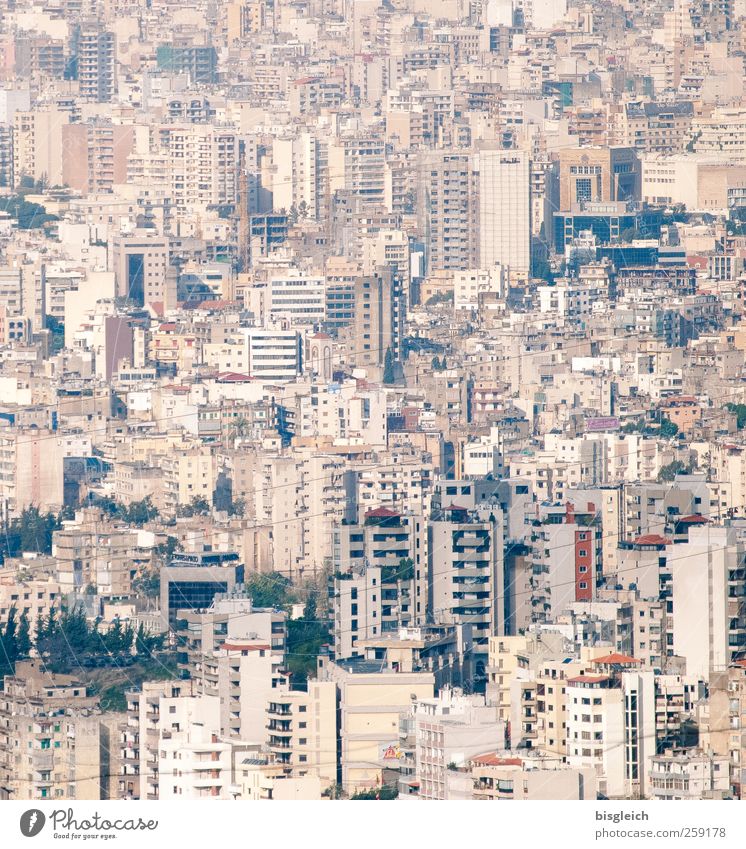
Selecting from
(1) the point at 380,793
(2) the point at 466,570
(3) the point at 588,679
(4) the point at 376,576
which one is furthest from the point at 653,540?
(1) the point at 380,793

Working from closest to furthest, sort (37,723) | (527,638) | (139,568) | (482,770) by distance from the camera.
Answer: (482,770)
(37,723)
(527,638)
(139,568)

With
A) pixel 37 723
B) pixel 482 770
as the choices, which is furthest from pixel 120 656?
pixel 482 770

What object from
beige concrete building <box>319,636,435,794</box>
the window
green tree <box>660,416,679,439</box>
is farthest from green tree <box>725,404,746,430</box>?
beige concrete building <box>319,636,435,794</box>

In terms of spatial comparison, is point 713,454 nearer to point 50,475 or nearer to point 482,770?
point 50,475

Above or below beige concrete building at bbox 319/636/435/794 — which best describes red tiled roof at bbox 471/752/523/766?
above

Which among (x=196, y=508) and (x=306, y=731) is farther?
(x=196, y=508)

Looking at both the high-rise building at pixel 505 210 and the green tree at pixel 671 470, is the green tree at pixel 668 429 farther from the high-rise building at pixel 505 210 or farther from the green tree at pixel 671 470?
the high-rise building at pixel 505 210

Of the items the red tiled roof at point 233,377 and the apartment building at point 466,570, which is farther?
the red tiled roof at point 233,377

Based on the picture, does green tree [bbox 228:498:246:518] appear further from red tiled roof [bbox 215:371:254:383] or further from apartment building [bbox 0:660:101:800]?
apartment building [bbox 0:660:101:800]

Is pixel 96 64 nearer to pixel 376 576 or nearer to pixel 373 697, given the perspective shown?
pixel 376 576

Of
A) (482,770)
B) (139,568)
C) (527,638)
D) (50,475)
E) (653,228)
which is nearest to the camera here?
(482,770)

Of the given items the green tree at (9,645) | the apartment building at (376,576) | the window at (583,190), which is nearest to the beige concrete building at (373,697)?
the apartment building at (376,576)
